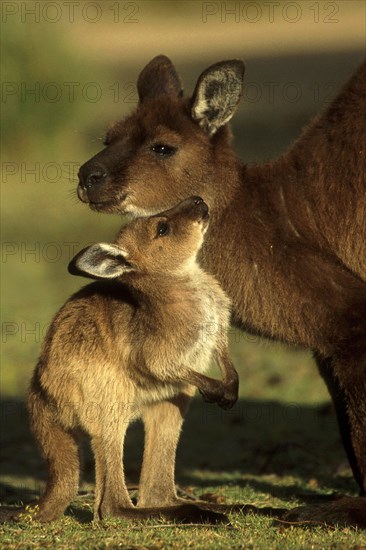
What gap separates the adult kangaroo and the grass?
503 mm

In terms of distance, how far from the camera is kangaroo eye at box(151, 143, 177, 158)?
6480 millimetres

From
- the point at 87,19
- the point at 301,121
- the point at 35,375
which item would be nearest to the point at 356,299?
the point at 35,375

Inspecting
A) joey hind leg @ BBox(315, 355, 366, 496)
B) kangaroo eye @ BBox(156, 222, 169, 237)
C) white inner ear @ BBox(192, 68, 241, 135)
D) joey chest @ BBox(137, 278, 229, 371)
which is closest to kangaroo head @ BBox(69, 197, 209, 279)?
kangaroo eye @ BBox(156, 222, 169, 237)

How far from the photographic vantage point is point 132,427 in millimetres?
9336

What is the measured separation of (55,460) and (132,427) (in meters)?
3.25

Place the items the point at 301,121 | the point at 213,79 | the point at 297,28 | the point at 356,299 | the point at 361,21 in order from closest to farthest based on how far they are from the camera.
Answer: the point at 356,299 < the point at 213,79 < the point at 301,121 < the point at 361,21 < the point at 297,28

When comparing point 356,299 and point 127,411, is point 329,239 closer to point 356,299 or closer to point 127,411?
point 356,299

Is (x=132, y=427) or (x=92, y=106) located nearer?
(x=132, y=427)

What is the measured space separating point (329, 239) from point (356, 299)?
0.49m

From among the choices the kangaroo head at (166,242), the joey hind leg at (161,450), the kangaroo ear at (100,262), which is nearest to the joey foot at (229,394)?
the joey hind leg at (161,450)

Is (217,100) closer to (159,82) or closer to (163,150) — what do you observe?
(163,150)

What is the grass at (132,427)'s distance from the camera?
5.71 metres

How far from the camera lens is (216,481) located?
303 inches

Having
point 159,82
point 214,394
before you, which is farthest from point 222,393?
point 159,82
